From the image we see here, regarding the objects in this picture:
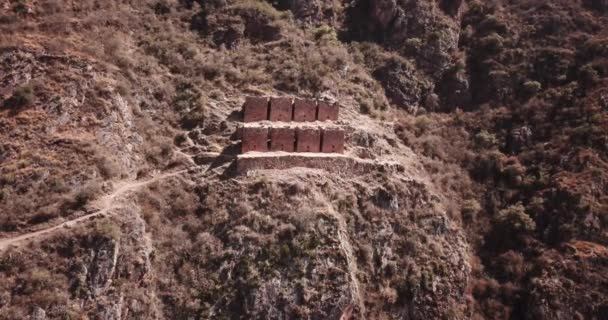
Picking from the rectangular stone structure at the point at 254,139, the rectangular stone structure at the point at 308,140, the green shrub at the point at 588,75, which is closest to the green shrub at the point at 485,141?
the green shrub at the point at 588,75

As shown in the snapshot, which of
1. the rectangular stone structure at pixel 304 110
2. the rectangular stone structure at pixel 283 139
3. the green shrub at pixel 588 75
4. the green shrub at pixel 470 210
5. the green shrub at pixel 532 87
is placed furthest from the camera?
the green shrub at pixel 532 87

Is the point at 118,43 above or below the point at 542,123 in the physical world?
above

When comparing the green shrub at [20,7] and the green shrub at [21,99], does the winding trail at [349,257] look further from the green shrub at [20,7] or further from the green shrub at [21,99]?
the green shrub at [20,7]

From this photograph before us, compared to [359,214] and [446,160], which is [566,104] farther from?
[359,214]

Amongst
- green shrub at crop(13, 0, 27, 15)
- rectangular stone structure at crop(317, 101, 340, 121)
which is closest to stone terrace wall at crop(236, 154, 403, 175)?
rectangular stone structure at crop(317, 101, 340, 121)

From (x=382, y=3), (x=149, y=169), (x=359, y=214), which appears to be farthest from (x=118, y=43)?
(x=382, y=3)

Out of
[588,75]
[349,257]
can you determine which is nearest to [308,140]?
[349,257]

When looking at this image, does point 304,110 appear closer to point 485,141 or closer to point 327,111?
point 327,111
